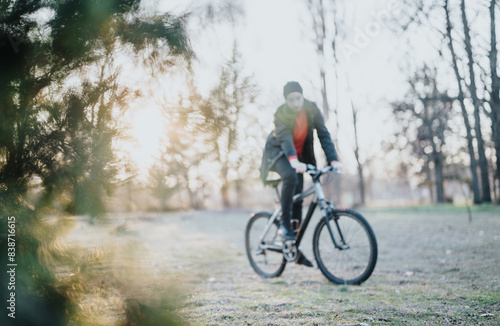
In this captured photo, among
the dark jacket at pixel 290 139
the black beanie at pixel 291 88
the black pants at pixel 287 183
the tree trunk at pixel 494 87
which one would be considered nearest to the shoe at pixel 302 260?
the black pants at pixel 287 183

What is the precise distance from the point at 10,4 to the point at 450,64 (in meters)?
7.96

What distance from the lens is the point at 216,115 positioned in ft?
6.32

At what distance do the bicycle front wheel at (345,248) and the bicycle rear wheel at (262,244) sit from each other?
52cm

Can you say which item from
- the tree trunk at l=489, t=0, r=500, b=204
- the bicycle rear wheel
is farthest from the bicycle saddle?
the tree trunk at l=489, t=0, r=500, b=204

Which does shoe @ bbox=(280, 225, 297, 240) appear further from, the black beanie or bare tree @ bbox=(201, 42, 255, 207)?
bare tree @ bbox=(201, 42, 255, 207)

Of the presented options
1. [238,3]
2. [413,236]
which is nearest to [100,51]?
[238,3]

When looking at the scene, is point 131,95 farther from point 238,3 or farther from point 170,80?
point 238,3

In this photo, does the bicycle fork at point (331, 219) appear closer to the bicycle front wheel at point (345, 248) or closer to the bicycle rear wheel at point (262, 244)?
the bicycle front wheel at point (345, 248)

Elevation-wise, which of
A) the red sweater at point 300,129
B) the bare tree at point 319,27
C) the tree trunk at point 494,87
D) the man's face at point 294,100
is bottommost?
the red sweater at point 300,129

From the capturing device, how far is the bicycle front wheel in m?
3.66

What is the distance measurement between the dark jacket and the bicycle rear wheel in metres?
0.73

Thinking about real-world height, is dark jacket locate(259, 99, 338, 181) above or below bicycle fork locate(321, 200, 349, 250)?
above

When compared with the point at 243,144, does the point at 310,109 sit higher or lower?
higher

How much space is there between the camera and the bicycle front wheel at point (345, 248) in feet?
12.0
